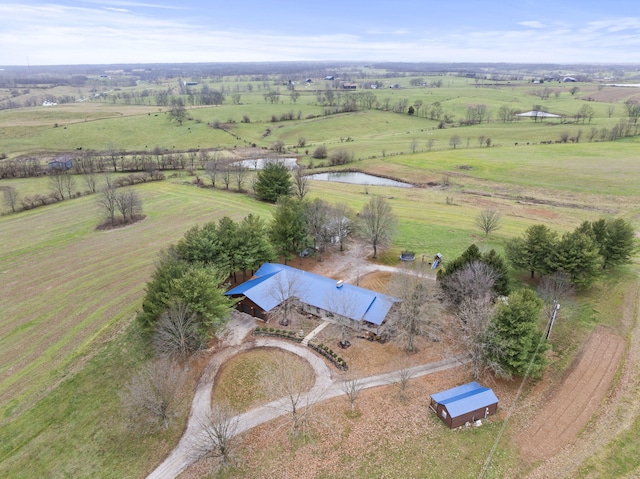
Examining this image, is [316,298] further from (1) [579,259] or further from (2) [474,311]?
(1) [579,259]

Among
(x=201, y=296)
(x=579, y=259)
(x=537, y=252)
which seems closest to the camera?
(x=201, y=296)

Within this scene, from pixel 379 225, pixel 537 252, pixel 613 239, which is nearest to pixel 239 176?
pixel 379 225

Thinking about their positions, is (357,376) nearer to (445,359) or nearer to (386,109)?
(445,359)

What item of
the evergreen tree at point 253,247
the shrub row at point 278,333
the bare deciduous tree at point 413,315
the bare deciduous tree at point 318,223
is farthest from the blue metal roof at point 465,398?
the bare deciduous tree at point 318,223

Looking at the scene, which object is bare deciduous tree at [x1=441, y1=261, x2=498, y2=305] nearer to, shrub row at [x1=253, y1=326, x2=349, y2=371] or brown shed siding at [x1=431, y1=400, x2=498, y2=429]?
brown shed siding at [x1=431, y1=400, x2=498, y2=429]

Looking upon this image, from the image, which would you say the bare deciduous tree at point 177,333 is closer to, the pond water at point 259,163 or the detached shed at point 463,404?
the detached shed at point 463,404

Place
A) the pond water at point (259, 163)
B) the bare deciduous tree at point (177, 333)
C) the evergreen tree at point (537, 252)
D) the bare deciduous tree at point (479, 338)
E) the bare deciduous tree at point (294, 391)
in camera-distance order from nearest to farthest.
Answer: the bare deciduous tree at point (294, 391)
the bare deciduous tree at point (479, 338)
the bare deciduous tree at point (177, 333)
the evergreen tree at point (537, 252)
the pond water at point (259, 163)

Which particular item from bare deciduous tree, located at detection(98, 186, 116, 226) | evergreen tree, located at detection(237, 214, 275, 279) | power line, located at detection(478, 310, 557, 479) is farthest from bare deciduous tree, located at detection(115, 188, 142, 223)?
power line, located at detection(478, 310, 557, 479)
